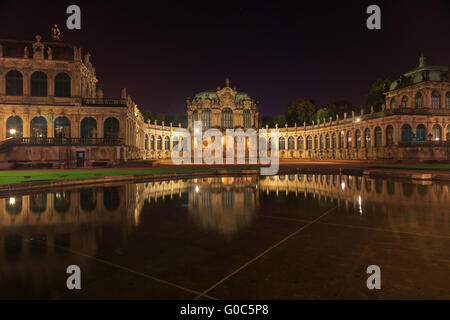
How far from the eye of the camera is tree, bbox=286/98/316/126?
96688 millimetres

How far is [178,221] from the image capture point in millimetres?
9875

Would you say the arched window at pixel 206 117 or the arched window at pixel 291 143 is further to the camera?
the arched window at pixel 206 117

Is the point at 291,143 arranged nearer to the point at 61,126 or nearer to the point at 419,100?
the point at 419,100

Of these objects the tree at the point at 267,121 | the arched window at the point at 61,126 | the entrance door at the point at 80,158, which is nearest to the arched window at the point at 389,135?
the tree at the point at 267,121

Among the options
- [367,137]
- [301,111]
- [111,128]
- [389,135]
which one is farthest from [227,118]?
[111,128]

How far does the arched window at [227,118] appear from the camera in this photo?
300 feet

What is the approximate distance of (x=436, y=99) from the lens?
60594mm

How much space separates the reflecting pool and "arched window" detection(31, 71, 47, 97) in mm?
40062

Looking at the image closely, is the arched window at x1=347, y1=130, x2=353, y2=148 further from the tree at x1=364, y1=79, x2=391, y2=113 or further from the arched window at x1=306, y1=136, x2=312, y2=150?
the tree at x1=364, y1=79, x2=391, y2=113

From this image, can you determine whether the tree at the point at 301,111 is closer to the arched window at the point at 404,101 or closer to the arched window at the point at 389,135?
the arched window at the point at 404,101

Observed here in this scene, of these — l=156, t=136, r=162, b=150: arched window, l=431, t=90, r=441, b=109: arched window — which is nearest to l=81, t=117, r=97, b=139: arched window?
l=156, t=136, r=162, b=150: arched window

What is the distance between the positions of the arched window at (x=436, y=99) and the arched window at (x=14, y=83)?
265ft

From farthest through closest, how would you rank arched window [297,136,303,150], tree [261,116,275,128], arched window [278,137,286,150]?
tree [261,116,275,128], arched window [278,137,286,150], arched window [297,136,303,150]
